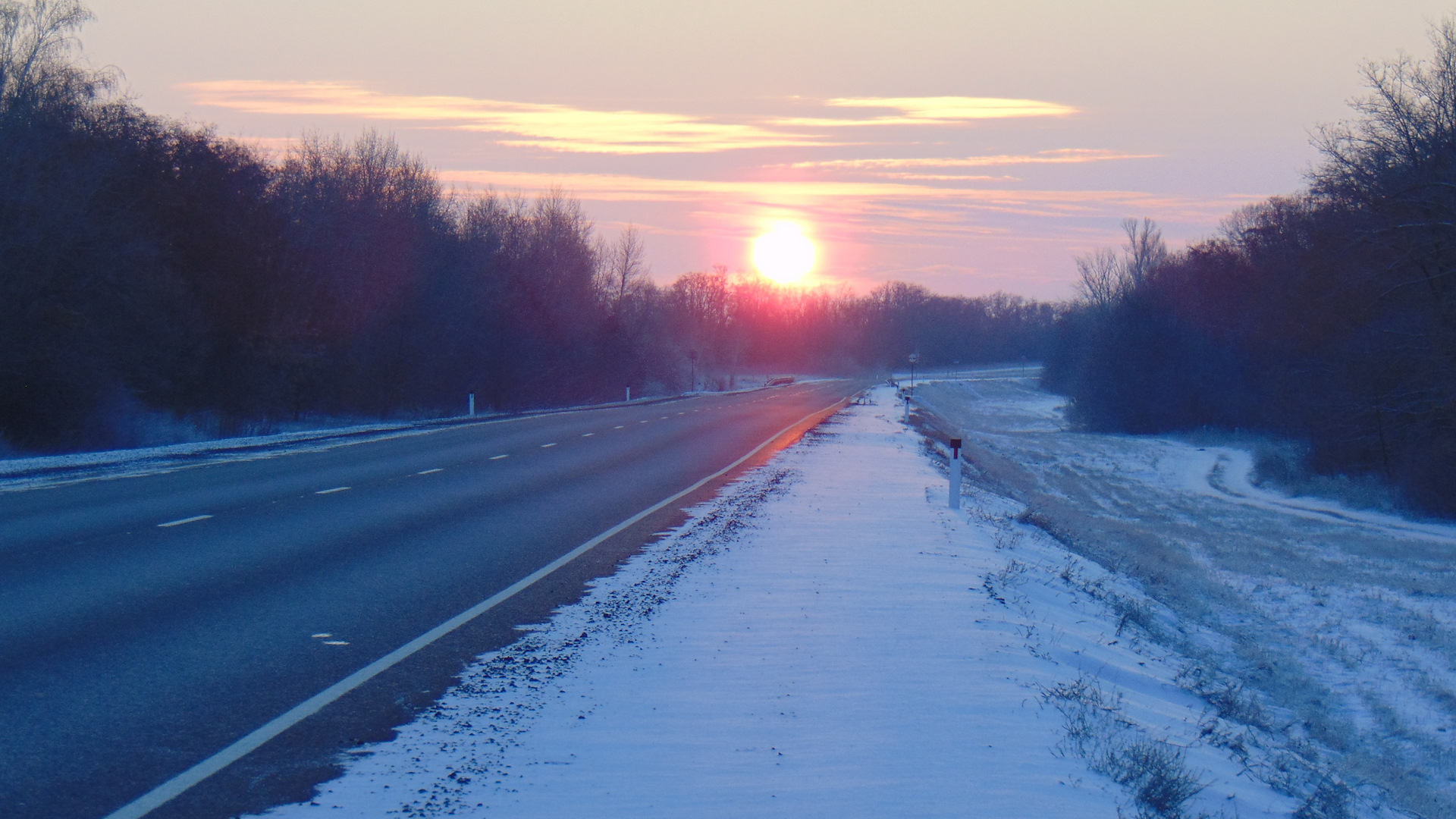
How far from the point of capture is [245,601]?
8.31 meters

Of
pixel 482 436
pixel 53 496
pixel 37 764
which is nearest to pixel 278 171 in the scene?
pixel 482 436

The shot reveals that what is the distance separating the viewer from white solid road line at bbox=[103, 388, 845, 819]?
4.42 m

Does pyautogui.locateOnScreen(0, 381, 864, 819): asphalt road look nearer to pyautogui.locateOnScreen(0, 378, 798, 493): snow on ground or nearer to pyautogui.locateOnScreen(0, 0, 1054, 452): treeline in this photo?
pyautogui.locateOnScreen(0, 378, 798, 493): snow on ground

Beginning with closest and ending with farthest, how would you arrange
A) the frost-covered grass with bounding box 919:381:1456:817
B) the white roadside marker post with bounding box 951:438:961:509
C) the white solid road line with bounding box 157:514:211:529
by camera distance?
the frost-covered grass with bounding box 919:381:1456:817 < the white solid road line with bounding box 157:514:211:529 < the white roadside marker post with bounding box 951:438:961:509

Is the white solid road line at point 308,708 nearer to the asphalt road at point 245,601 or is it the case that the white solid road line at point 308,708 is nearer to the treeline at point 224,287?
the asphalt road at point 245,601

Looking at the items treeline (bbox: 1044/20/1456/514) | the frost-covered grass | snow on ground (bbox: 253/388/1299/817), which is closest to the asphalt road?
snow on ground (bbox: 253/388/1299/817)

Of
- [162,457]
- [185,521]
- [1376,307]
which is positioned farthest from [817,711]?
[1376,307]

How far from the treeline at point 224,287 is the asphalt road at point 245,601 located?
1062cm

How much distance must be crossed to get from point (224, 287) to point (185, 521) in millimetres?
26046

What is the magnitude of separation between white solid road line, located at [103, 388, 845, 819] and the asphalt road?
6 centimetres

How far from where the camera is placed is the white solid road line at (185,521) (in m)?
12.0

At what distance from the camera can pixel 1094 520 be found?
942 inches

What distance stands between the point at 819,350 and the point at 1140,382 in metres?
119

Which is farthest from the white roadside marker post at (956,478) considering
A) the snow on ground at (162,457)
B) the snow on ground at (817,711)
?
the snow on ground at (162,457)
